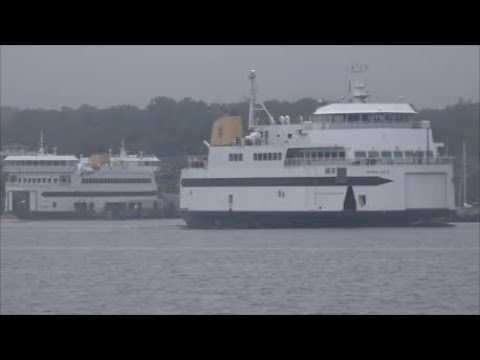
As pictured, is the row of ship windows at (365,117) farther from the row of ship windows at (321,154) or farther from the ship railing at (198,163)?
the ship railing at (198,163)

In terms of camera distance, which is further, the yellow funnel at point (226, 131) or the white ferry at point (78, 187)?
the white ferry at point (78, 187)

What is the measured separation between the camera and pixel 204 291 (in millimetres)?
19203

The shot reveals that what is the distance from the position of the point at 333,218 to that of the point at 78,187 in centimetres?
2953

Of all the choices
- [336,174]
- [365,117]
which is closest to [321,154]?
[336,174]

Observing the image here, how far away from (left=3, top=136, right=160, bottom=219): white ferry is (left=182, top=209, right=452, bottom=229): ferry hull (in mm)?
24712

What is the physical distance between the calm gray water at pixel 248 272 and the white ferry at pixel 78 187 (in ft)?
80.2

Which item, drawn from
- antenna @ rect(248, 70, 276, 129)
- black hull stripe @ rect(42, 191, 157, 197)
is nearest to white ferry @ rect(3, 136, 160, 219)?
black hull stripe @ rect(42, 191, 157, 197)

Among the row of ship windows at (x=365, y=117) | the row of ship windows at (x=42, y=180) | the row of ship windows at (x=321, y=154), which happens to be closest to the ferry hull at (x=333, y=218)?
the row of ship windows at (x=321, y=154)

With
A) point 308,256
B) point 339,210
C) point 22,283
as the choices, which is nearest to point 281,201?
point 339,210

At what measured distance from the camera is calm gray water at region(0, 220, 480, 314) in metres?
17.0

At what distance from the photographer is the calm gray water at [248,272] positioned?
17016mm
